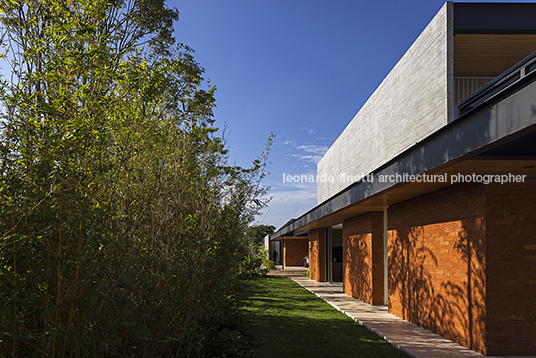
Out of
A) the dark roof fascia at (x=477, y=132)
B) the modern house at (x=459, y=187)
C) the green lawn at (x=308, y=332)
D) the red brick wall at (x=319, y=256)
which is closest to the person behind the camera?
the dark roof fascia at (x=477, y=132)

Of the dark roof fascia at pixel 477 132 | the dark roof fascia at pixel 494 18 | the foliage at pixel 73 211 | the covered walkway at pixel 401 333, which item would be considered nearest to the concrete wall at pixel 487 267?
the covered walkway at pixel 401 333

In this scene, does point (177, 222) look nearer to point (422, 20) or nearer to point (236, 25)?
point (236, 25)

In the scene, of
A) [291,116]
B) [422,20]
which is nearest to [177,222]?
[422,20]

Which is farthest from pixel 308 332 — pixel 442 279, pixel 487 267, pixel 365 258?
pixel 365 258

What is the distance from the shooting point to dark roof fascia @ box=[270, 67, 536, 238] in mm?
3291

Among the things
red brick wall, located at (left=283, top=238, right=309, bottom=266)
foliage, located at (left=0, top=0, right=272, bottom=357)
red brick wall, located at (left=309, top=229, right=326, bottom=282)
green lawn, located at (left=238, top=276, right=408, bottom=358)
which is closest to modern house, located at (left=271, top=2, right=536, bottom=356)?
green lawn, located at (left=238, top=276, right=408, bottom=358)

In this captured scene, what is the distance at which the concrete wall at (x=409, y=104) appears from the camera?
8039 mm

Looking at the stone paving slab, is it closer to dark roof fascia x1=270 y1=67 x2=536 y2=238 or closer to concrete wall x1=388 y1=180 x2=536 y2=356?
concrete wall x1=388 y1=180 x2=536 y2=356

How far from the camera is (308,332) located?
779 centimetres

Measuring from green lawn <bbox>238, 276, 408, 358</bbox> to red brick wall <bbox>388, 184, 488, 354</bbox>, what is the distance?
117 centimetres

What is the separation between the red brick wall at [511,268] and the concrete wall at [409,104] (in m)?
2.45

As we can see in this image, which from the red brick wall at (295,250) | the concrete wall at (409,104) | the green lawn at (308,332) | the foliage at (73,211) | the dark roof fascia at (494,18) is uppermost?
the dark roof fascia at (494,18)

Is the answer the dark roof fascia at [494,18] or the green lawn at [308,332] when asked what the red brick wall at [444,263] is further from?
the dark roof fascia at [494,18]

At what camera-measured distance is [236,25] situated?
8680 millimetres
